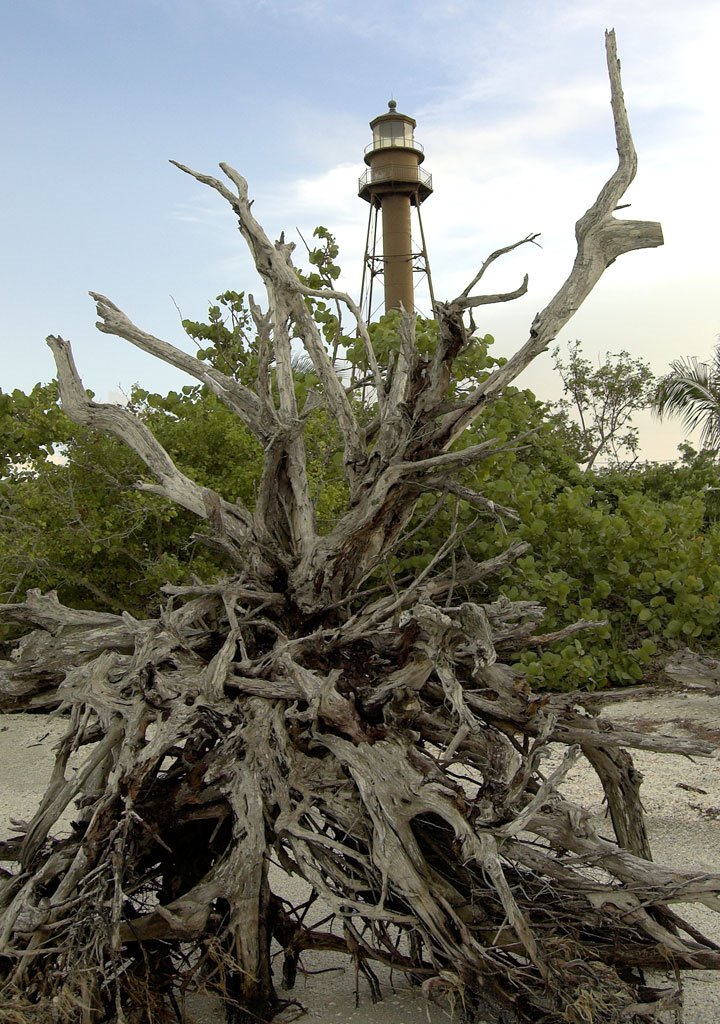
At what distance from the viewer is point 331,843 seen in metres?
3.13

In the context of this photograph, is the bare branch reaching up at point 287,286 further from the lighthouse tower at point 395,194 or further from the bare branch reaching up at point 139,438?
the lighthouse tower at point 395,194

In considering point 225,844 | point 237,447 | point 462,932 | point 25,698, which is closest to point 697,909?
point 462,932

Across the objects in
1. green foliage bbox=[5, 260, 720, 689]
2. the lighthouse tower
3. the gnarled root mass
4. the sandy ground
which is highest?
the lighthouse tower

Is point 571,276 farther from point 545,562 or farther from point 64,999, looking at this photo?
point 545,562

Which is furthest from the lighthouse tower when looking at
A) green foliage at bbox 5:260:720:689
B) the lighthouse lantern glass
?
green foliage at bbox 5:260:720:689

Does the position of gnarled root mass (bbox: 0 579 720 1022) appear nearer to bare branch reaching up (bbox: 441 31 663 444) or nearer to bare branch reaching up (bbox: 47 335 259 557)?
bare branch reaching up (bbox: 47 335 259 557)

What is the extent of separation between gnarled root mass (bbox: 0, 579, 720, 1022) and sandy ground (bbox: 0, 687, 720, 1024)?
13 cm

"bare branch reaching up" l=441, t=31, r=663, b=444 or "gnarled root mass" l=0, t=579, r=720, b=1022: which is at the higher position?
"bare branch reaching up" l=441, t=31, r=663, b=444

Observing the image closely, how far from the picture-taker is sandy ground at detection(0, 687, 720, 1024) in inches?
136

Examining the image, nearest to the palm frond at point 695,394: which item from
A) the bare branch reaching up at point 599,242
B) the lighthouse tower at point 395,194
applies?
the lighthouse tower at point 395,194

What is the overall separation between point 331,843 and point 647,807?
3369mm

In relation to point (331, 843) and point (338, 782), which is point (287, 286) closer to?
point (338, 782)

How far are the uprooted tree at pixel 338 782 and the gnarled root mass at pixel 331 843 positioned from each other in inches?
0.4

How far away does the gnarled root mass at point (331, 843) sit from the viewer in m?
2.98
